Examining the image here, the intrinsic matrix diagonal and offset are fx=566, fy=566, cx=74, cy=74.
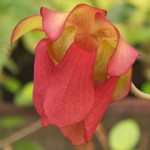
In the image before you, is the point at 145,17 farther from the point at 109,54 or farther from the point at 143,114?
the point at 109,54

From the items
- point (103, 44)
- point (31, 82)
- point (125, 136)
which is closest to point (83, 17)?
point (103, 44)

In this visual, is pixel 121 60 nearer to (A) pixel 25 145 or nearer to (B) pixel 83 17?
(B) pixel 83 17

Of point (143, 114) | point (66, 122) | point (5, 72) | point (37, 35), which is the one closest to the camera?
point (66, 122)

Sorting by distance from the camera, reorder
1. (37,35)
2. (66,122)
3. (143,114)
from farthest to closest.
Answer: (37,35)
(143,114)
(66,122)

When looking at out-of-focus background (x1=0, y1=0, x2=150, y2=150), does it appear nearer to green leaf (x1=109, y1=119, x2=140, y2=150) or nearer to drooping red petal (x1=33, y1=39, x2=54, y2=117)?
green leaf (x1=109, y1=119, x2=140, y2=150)

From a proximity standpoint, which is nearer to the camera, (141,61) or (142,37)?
(142,37)

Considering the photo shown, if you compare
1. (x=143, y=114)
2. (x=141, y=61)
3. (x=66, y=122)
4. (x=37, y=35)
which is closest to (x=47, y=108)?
(x=66, y=122)

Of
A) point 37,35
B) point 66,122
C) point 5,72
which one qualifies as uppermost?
point 66,122
